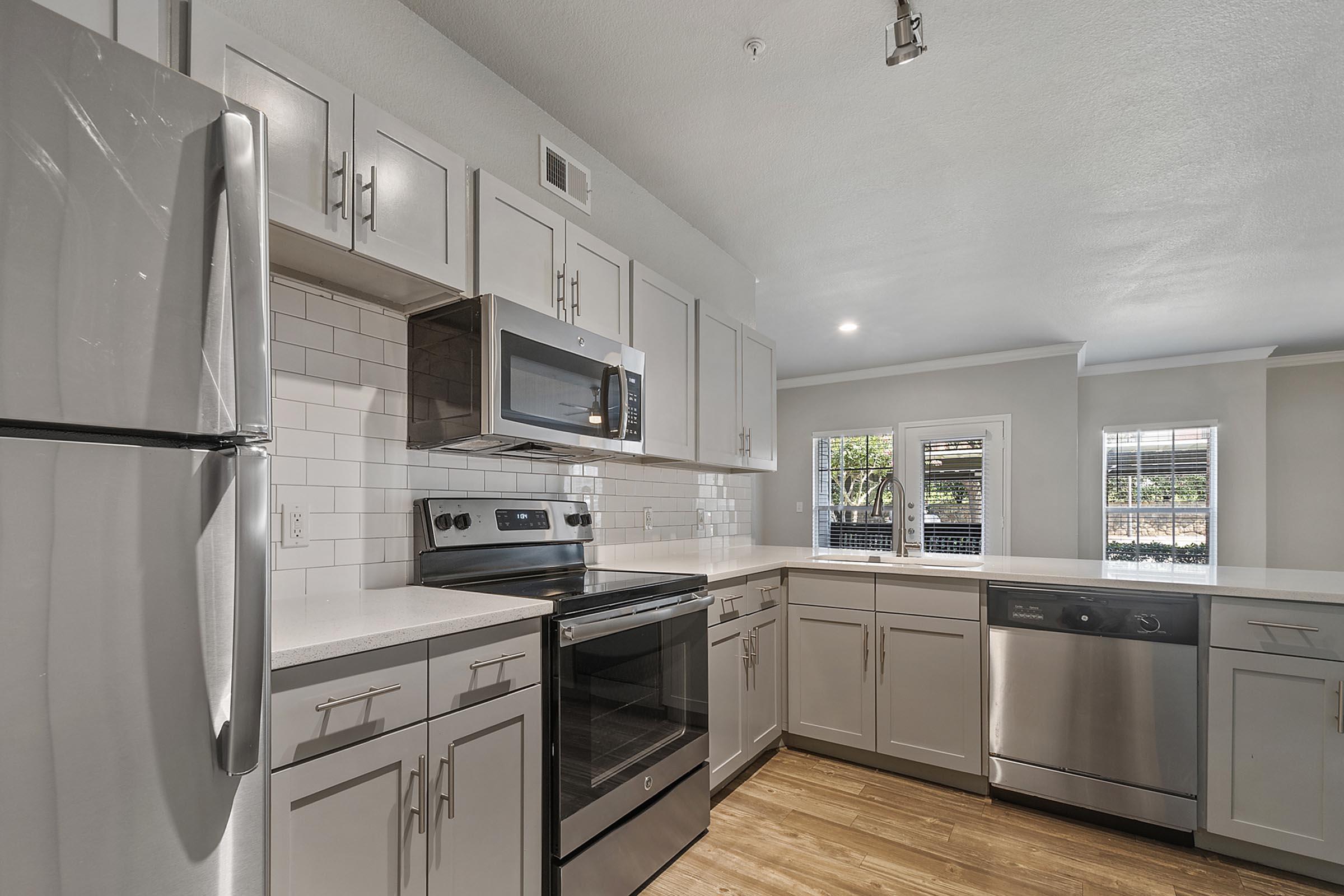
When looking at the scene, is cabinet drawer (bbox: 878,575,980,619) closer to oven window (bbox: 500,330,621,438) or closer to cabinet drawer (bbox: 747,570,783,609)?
cabinet drawer (bbox: 747,570,783,609)

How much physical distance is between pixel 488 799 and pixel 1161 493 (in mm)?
6589

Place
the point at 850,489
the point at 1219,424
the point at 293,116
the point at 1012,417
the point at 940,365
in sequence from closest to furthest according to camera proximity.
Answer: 1. the point at 293,116
2. the point at 1219,424
3. the point at 1012,417
4. the point at 940,365
5. the point at 850,489

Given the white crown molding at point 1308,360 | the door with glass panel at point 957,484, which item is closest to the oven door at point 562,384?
the door with glass panel at point 957,484

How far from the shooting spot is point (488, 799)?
151 cm

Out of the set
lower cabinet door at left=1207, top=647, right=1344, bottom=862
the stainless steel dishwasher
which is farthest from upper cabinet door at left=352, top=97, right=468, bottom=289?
lower cabinet door at left=1207, top=647, right=1344, bottom=862

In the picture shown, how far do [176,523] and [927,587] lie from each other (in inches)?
108

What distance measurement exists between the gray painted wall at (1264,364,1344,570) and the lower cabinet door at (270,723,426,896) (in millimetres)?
7119

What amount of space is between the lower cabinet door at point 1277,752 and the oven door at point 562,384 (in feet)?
7.47

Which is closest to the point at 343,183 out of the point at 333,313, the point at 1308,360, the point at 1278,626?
the point at 333,313

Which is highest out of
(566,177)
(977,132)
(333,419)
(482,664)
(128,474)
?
(977,132)

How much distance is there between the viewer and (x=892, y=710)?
2918 millimetres

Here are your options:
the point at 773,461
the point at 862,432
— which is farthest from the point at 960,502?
the point at 773,461

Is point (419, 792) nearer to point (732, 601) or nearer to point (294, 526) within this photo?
point (294, 526)

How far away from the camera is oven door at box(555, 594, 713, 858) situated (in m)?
1.71
